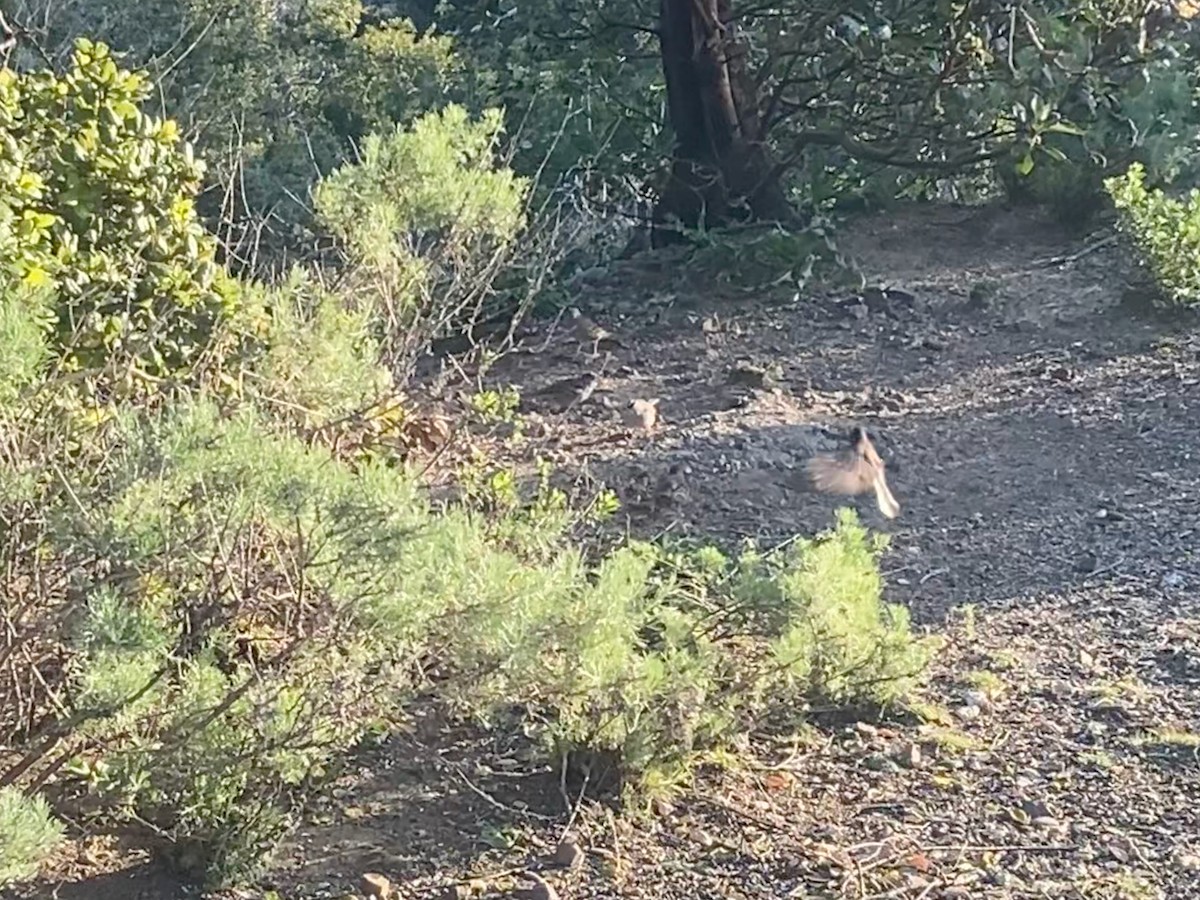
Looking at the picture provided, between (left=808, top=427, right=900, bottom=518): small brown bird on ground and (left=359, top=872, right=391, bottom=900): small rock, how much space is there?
2349 mm

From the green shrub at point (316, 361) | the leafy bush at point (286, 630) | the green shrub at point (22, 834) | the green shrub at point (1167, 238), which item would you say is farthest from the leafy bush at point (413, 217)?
the green shrub at point (1167, 238)

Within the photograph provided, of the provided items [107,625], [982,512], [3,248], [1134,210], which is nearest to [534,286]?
[982,512]

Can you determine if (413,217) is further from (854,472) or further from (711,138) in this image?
(711,138)

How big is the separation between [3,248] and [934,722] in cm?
205

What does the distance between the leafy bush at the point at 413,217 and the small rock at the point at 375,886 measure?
4.81ft

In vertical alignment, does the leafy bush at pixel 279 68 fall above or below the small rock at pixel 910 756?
above

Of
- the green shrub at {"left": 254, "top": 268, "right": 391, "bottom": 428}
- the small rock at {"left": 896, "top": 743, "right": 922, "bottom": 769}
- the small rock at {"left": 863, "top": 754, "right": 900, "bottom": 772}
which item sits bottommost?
the small rock at {"left": 896, "top": 743, "right": 922, "bottom": 769}

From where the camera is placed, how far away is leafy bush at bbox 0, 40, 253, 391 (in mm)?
3328

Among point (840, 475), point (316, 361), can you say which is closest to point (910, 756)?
point (316, 361)

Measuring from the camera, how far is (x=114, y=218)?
3.58 m

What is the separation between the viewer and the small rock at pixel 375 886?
288 cm

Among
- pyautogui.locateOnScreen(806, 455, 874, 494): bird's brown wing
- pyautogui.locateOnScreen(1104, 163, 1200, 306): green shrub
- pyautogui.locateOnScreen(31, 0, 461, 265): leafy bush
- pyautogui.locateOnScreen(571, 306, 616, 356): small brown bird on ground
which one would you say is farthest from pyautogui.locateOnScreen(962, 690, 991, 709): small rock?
pyautogui.locateOnScreen(31, 0, 461, 265): leafy bush

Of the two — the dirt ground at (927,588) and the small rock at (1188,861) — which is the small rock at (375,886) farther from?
the small rock at (1188,861)

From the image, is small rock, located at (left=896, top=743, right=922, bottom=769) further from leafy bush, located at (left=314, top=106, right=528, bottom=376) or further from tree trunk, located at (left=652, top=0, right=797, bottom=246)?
tree trunk, located at (left=652, top=0, right=797, bottom=246)
